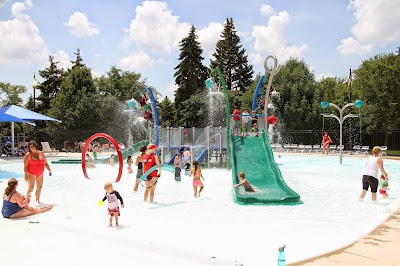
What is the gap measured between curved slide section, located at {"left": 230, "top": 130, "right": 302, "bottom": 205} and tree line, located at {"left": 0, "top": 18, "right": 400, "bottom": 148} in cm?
1716

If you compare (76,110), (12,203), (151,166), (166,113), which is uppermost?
(166,113)

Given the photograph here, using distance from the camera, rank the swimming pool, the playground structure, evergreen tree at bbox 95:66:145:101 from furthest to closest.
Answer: evergreen tree at bbox 95:66:145:101, the playground structure, the swimming pool

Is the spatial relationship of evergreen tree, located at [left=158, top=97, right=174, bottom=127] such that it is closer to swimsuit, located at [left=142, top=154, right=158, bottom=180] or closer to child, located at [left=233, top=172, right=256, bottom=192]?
child, located at [left=233, top=172, right=256, bottom=192]

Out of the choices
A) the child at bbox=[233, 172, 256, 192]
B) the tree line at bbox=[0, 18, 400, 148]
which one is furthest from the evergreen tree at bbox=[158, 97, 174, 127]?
the child at bbox=[233, 172, 256, 192]

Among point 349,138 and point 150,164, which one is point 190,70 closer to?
point 349,138

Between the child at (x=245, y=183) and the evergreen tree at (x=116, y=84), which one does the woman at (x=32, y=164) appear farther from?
the evergreen tree at (x=116, y=84)

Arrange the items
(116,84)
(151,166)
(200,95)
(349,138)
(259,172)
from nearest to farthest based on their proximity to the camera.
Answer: (151,166), (259,172), (349,138), (200,95), (116,84)

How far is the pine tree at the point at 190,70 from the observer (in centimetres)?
5022

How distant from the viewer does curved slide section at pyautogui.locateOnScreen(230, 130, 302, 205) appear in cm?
1150

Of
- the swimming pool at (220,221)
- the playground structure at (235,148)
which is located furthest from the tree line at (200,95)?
the swimming pool at (220,221)

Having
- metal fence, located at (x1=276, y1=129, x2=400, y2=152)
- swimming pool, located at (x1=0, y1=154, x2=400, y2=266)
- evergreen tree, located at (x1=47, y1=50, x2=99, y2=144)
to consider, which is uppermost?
evergreen tree, located at (x1=47, y1=50, x2=99, y2=144)

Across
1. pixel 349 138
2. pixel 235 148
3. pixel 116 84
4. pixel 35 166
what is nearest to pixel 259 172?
pixel 235 148

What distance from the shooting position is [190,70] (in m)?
49.8

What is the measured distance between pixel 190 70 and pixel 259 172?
118 ft
